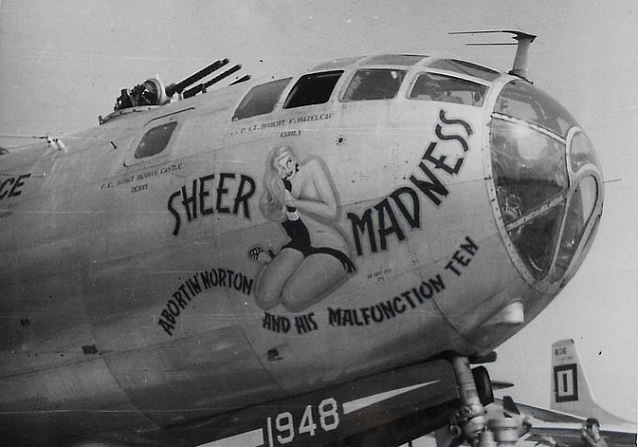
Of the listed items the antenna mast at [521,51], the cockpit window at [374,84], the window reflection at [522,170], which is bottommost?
the window reflection at [522,170]

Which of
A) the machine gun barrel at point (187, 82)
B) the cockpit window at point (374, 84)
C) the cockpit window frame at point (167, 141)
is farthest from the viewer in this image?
the machine gun barrel at point (187, 82)

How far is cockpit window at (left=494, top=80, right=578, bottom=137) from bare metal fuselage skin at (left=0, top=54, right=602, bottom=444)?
7 cm

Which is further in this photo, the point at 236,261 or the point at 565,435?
the point at 565,435

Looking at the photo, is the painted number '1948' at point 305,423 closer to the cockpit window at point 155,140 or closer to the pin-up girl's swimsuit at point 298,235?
the pin-up girl's swimsuit at point 298,235

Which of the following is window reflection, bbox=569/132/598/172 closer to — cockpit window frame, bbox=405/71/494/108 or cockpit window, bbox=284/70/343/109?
cockpit window frame, bbox=405/71/494/108

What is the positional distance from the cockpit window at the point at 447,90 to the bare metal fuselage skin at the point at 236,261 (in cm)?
6

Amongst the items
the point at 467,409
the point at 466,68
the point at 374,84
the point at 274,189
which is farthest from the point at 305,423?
the point at 466,68

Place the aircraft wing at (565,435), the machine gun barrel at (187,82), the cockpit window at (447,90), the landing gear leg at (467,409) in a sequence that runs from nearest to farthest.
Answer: the landing gear leg at (467,409) < the cockpit window at (447,90) < the machine gun barrel at (187,82) < the aircraft wing at (565,435)

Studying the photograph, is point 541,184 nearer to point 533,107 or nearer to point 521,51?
point 533,107

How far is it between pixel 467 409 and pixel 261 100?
250cm

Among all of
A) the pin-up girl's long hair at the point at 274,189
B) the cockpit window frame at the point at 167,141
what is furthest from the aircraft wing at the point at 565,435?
the pin-up girl's long hair at the point at 274,189

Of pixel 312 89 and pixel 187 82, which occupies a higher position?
pixel 187 82

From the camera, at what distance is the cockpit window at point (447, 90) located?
18.3 feet

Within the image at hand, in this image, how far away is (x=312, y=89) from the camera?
5.95m
